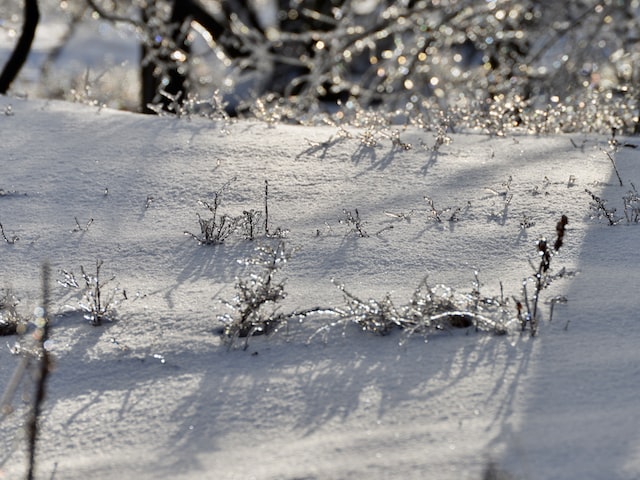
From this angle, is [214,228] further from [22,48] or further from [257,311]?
[22,48]

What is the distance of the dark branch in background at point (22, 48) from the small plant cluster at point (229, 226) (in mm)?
4441

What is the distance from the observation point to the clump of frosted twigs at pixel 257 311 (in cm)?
294

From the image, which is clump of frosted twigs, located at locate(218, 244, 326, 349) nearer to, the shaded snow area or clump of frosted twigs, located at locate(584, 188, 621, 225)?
the shaded snow area

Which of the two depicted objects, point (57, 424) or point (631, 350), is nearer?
point (57, 424)

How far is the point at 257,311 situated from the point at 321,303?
290mm

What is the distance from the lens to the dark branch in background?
7.49 m

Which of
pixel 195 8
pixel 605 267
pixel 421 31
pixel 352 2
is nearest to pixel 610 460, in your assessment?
pixel 605 267

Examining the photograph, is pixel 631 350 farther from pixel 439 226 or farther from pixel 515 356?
pixel 439 226

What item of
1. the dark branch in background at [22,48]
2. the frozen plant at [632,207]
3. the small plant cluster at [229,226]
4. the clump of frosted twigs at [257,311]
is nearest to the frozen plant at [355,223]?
the small plant cluster at [229,226]

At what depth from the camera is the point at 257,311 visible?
2.97m

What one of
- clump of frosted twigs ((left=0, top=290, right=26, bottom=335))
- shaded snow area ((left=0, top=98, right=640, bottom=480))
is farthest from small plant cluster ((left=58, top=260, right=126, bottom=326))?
clump of frosted twigs ((left=0, top=290, right=26, bottom=335))

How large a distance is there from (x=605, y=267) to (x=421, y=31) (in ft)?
17.5

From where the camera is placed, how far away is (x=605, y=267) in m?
3.36

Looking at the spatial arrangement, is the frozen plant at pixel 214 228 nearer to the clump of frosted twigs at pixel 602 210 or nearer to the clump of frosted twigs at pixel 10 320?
the clump of frosted twigs at pixel 10 320
